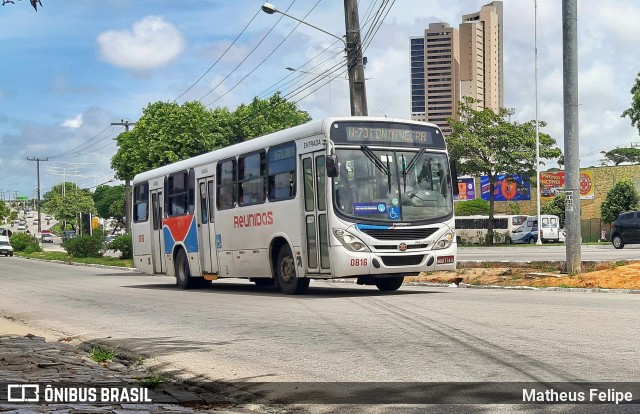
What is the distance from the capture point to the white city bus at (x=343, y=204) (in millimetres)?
17047

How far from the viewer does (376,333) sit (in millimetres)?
11133

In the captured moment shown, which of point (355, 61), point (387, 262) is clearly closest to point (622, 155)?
point (355, 61)

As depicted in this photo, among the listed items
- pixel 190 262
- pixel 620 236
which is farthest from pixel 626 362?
pixel 620 236

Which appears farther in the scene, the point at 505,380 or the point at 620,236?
the point at 620,236

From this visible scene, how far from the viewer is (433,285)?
71.3ft

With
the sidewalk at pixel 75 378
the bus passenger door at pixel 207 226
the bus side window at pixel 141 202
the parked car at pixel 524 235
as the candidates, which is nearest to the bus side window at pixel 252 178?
the bus passenger door at pixel 207 226

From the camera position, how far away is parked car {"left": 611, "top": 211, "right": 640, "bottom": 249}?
41031 mm

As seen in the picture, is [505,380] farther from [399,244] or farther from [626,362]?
[399,244]

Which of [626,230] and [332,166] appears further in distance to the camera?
[626,230]

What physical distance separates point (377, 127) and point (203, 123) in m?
41.6

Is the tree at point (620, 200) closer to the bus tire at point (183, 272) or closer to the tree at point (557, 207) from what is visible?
the tree at point (557, 207)

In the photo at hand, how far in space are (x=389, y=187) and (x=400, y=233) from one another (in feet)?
2.95

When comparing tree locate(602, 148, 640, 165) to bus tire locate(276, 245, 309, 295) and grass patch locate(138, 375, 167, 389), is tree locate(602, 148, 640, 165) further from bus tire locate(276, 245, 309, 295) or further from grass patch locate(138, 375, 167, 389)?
grass patch locate(138, 375, 167, 389)

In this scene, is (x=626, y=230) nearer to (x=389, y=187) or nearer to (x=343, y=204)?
(x=389, y=187)
